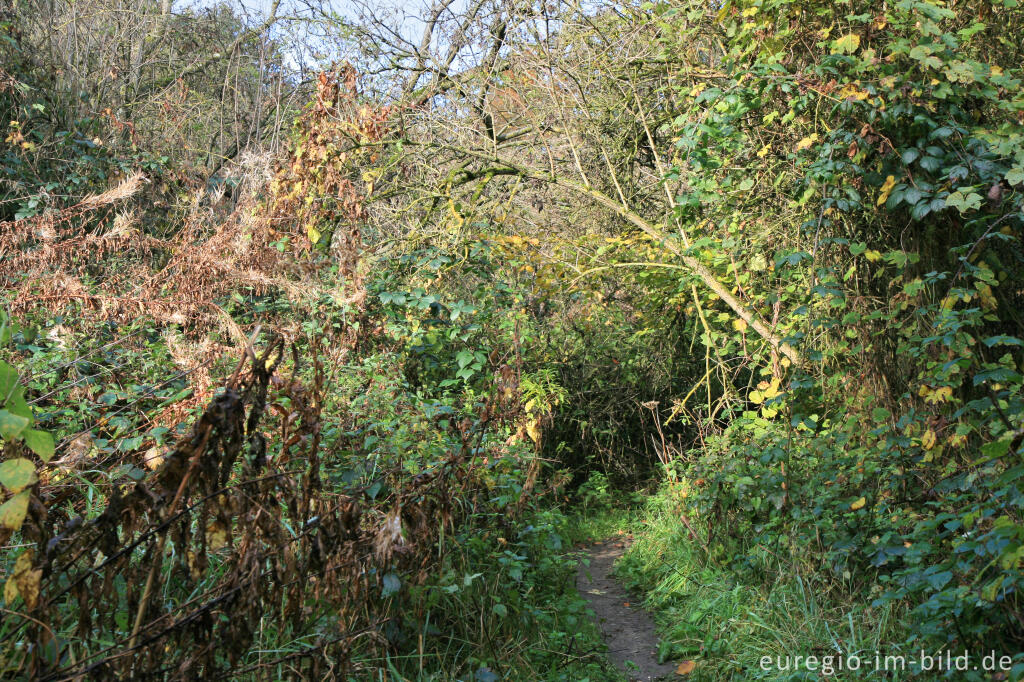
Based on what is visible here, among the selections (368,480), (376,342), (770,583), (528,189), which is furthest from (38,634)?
(528,189)

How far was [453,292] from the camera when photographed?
766 cm

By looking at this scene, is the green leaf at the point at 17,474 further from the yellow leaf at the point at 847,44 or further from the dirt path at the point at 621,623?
the yellow leaf at the point at 847,44

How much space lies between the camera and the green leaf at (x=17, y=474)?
5.71 ft

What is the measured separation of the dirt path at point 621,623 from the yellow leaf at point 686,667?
2.4 inches

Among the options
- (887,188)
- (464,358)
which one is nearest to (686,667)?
(464,358)

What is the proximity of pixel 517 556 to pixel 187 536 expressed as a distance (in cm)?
257

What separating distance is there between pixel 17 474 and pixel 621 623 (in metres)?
4.44

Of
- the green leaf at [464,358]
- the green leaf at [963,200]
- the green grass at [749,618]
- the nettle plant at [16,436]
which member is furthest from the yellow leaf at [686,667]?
the nettle plant at [16,436]

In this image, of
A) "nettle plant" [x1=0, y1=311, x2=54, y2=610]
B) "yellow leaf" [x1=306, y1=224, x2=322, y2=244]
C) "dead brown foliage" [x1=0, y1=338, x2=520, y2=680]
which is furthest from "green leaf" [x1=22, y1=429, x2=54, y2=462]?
"yellow leaf" [x1=306, y1=224, x2=322, y2=244]

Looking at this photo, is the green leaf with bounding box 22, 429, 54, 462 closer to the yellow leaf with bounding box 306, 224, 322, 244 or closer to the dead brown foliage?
the dead brown foliage

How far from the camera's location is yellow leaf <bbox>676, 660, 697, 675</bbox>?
14.0ft

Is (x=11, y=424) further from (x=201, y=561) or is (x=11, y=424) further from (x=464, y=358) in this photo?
(x=464, y=358)

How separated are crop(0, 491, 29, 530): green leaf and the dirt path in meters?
3.49

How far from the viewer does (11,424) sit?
1688 mm
